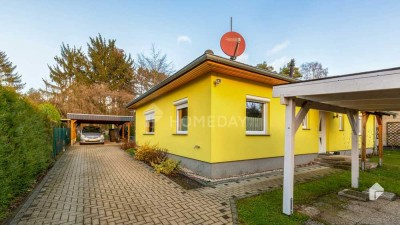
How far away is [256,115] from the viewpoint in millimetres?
7465

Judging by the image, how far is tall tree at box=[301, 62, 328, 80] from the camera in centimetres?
3297

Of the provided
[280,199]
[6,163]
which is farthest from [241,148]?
[6,163]

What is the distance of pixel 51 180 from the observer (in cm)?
616

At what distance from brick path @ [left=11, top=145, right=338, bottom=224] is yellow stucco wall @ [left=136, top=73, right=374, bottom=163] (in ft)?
3.43

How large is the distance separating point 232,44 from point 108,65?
28.0 m

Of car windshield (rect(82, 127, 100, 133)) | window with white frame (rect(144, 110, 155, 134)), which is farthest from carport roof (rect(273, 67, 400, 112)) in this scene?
car windshield (rect(82, 127, 100, 133))

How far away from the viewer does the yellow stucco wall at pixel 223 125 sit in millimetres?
6184

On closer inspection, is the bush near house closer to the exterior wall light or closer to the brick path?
the brick path

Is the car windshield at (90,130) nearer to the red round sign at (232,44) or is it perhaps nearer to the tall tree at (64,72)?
the tall tree at (64,72)

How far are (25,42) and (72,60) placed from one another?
21.2 metres

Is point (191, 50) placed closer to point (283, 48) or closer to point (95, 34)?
point (283, 48)

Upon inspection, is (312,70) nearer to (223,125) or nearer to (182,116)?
(182,116)

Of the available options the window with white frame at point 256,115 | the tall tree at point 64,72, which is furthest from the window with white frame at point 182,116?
the tall tree at point 64,72

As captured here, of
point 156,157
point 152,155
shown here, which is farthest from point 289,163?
point 152,155
